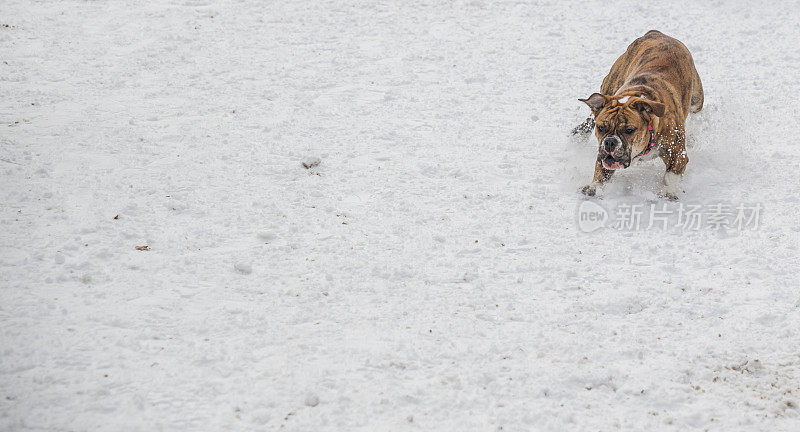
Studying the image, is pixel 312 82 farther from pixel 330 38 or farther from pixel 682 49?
pixel 682 49

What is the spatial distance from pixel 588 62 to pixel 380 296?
20.1ft

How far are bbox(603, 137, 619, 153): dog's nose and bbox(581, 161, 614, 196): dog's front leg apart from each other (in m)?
0.36

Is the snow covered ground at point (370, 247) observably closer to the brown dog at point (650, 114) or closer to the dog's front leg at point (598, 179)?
the dog's front leg at point (598, 179)

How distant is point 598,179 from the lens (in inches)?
250

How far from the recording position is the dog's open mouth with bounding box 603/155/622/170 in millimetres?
5973

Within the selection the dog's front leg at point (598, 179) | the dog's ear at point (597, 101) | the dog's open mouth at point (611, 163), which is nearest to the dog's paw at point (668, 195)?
the dog's front leg at point (598, 179)

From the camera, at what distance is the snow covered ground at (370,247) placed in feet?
12.8

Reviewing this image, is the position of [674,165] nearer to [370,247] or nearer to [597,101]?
[597,101]

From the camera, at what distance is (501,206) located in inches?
241

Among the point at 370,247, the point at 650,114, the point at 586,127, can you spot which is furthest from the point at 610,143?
the point at 370,247

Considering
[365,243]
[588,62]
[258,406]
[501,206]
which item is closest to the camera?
[258,406]

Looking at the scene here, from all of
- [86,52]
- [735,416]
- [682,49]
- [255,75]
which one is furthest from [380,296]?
[86,52]

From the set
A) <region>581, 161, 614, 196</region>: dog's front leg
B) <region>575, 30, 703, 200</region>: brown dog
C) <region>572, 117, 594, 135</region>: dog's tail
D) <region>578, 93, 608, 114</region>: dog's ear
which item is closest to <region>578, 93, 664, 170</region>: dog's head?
<region>575, 30, 703, 200</region>: brown dog

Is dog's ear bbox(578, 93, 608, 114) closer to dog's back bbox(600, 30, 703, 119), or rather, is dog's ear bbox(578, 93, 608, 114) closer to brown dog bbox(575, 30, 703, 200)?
brown dog bbox(575, 30, 703, 200)
